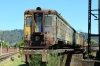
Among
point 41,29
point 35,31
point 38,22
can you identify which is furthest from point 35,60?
point 38,22

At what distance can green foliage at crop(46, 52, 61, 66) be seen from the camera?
16.3m

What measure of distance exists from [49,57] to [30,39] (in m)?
2.66

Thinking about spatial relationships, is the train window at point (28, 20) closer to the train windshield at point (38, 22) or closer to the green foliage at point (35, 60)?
the train windshield at point (38, 22)

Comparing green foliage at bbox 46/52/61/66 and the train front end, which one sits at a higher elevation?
the train front end

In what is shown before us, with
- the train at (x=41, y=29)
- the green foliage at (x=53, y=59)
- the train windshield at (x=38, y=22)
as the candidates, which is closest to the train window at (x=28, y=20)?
the train at (x=41, y=29)

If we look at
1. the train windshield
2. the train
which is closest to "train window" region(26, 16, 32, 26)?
the train

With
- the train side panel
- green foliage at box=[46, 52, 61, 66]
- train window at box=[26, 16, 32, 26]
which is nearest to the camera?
green foliage at box=[46, 52, 61, 66]

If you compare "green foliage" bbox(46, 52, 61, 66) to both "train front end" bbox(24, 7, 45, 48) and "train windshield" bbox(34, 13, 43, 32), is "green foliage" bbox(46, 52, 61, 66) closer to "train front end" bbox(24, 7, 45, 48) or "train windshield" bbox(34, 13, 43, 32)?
"train front end" bbox(24, 7, 45, 48)

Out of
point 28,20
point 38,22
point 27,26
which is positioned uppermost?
point 28,20

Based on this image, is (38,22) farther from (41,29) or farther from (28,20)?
(28,20)

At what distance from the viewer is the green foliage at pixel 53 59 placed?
1629 centimetres

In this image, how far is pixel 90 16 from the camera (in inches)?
785

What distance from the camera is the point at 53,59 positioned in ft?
55.2

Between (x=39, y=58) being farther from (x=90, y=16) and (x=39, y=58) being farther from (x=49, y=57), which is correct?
(x=90, y=16)
